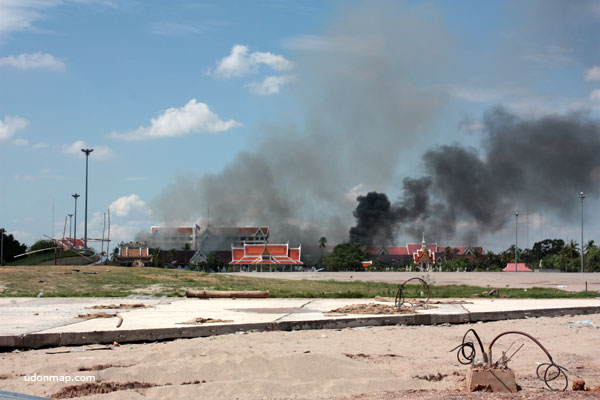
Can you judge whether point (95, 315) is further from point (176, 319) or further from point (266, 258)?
point (266, 258)

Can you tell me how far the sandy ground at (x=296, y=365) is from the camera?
7.55m

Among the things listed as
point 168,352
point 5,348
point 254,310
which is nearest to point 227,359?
point 168,352

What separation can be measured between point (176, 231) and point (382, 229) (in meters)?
45.4

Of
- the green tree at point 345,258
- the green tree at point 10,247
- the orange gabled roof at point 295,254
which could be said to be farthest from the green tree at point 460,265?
the green tree at point 10,247

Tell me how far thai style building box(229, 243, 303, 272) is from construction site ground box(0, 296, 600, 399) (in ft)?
313

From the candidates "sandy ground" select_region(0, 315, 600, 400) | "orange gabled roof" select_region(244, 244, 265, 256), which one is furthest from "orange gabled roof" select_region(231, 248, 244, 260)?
"sandy ground" select_region(0, 315, 600, 400)

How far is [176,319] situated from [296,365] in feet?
17.8

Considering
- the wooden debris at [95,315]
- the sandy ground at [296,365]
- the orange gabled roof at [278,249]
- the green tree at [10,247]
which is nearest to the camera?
the sandy ground at [296,365]

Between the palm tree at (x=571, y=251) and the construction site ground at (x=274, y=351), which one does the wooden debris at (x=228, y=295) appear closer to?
the construction site ground at (x=274, y=351)

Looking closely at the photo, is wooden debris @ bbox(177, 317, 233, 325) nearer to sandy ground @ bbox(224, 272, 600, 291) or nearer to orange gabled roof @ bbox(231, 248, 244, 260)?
sandy ground @ bbox(224, 272, 600, 291)

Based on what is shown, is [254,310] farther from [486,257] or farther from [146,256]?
[486,257]

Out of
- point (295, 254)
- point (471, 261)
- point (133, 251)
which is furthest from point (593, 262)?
point (133, 251)

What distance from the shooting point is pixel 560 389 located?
7617 millimetres

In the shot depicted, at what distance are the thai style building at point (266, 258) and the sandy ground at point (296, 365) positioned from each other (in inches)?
3864
